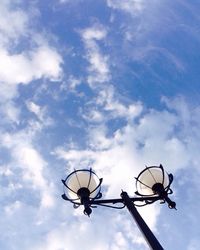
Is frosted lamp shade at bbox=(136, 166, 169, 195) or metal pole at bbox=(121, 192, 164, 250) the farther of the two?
frosted lamp shade at bbox=(136, 166, 169, 195)

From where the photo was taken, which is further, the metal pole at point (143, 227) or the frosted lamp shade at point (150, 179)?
the frosted lamp shade at point (150, 179)

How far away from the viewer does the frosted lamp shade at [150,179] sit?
6.44 metres

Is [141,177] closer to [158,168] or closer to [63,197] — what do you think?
[158,168]

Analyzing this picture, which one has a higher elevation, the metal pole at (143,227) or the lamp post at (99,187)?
the lamp post at (99,187)

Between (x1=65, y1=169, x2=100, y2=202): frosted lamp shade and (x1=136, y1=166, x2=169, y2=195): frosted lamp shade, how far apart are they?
0.91 m

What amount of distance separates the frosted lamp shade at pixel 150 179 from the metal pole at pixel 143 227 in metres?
0.66

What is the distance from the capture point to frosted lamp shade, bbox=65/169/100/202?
642 cm

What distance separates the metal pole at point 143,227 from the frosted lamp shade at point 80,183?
30.0 inches

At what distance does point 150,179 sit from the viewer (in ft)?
21.3

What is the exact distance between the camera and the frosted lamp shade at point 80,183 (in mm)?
6422

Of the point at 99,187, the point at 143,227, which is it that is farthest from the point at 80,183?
the point at 143,227

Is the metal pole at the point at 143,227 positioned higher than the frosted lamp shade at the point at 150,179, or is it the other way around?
the frosted lamp shade at the point at 150,179

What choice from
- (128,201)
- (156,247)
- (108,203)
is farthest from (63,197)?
(156,247)

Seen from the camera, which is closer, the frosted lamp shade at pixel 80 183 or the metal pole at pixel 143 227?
the metal pole at pixel 143 227
